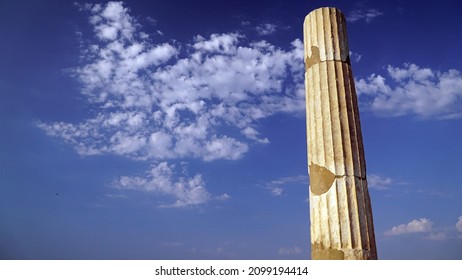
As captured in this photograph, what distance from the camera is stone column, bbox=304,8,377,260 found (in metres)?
7.57

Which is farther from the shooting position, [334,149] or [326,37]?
[326,37]

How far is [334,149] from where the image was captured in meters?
8.09

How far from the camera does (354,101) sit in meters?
8.74

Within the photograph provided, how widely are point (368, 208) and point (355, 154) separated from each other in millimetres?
1191

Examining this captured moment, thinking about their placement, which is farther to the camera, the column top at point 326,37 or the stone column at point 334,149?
the column top at point 326,37

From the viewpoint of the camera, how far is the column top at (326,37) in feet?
29.5

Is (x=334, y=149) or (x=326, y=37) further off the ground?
(x=326, y=37)

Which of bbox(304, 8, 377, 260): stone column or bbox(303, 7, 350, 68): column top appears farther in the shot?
bbox(303, 7, 350, 68): column top

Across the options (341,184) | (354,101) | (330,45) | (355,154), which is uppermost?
(330,45)

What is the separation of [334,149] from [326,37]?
9.54 feet

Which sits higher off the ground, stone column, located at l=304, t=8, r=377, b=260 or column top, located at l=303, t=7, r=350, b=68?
column top, located at l=303, t=7, r=350, b=68
